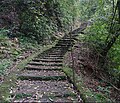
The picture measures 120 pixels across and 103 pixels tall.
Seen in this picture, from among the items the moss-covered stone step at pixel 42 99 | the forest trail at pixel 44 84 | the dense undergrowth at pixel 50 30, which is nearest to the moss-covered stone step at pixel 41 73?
the forest trail at pixel 44 84

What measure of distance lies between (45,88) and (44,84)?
0.40 metres

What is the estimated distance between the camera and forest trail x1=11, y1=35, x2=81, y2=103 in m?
5.24

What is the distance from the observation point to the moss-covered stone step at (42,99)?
16.6 feet

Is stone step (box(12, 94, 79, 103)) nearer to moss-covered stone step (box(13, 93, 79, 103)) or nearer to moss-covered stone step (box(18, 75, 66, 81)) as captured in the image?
moss-covered stone step (box(13, 93, 79, 103))

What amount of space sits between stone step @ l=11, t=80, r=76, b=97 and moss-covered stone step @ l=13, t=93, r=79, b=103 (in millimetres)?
112

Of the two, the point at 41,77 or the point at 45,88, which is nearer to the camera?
the point at 45,88

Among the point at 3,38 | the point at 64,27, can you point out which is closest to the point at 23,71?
the point at 3,38

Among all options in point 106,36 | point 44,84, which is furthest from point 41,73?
point 106,36

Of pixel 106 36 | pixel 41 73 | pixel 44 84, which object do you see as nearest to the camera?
pixel 44 84

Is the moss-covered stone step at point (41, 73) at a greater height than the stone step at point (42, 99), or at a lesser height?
greater

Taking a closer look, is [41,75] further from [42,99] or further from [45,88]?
[42,99]

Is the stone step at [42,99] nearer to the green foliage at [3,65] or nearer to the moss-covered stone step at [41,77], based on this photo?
the moss-covered stone step at [41,77]

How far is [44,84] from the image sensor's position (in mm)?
6293

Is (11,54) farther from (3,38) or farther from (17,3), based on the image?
(17,3)
